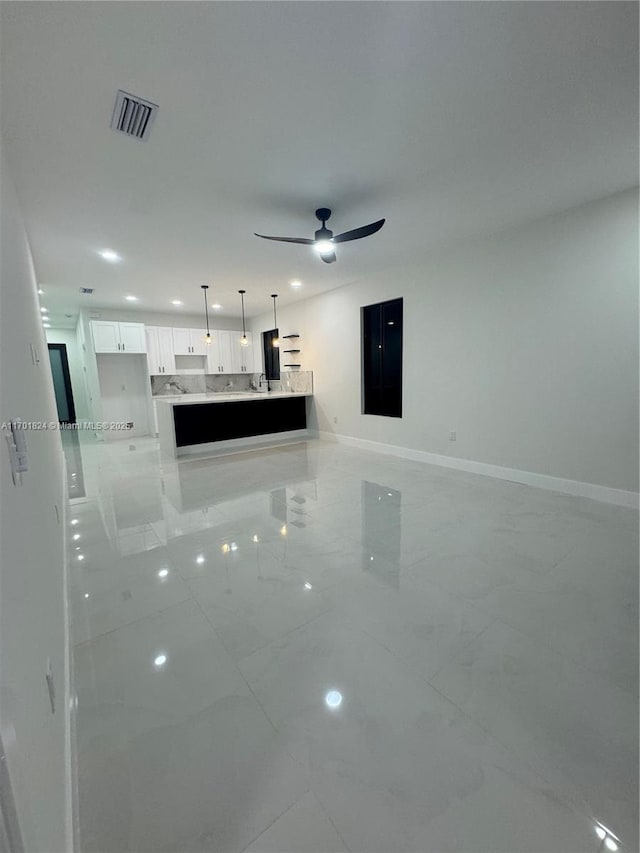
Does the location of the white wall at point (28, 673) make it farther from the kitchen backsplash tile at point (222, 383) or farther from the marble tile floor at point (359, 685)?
the kitchen backsplash tile at point (222, 383)

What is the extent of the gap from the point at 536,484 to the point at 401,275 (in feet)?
11.1

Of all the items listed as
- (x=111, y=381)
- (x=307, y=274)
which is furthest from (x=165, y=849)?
(x=111, y=381)

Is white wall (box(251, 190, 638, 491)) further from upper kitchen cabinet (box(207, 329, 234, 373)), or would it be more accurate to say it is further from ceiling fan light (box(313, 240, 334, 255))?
upper kitchen cabinet (box(207, 329, 234, 373))

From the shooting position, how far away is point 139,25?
5.02ft

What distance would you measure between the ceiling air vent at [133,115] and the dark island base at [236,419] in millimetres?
4016

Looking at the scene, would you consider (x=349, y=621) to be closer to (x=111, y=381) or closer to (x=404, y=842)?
(x=404, y=842)

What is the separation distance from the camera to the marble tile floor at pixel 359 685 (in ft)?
3.51

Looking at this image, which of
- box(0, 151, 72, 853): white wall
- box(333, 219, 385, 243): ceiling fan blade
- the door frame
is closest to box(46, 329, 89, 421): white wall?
the door frame

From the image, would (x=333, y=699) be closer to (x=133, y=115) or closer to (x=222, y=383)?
(x=133, y=115)

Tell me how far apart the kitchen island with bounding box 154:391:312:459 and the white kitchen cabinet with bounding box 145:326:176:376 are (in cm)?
141

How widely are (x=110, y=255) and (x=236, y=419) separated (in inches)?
124

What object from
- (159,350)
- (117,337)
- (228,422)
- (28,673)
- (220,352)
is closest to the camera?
(28,673)

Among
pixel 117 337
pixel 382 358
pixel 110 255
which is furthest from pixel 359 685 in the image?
pixel 117 337

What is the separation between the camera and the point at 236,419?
6488 mm
